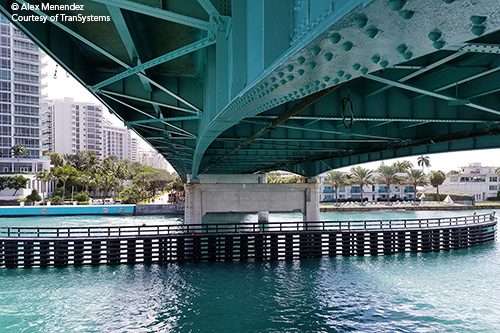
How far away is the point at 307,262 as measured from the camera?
72.1 feet

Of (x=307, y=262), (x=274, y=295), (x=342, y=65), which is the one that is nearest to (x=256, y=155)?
(x=307, y=262)

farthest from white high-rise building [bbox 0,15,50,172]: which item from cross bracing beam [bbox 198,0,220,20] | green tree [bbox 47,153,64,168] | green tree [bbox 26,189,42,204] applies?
cross bracing beam [bbox 198,0,220,20]

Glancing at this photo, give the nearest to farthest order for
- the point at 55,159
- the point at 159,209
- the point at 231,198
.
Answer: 1. the point at 231,198
2. the point at 159,209
3. the point at 55,159

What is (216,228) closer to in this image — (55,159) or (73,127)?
(55,159)

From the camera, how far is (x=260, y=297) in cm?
1561

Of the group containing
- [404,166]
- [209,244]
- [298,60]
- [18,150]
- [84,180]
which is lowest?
[209,244]

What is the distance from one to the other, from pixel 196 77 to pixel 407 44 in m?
9.94

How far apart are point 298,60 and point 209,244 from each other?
20.2 m

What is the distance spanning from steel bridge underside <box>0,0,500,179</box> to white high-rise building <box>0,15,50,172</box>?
7733 cm

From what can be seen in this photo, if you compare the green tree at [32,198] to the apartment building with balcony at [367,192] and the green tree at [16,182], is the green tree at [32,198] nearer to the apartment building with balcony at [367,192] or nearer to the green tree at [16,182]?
the green tree at [16,182]

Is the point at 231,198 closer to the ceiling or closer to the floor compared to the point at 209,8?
closer to the floor

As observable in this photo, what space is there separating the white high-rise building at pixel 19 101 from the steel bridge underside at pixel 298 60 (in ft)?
254

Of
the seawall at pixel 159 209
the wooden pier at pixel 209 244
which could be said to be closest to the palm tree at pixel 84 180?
the seawall at pixel 159 209

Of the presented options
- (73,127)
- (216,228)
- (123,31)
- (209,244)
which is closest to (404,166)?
(216,228)
